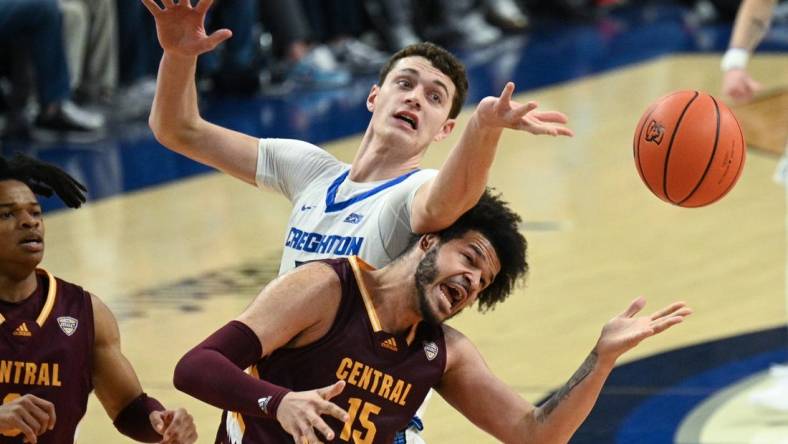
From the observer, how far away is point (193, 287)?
8.36 m

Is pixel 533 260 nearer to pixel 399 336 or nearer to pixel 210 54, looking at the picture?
pixel 399 336

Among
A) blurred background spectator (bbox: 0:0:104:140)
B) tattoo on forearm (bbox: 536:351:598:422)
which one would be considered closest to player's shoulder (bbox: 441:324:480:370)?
tattoo on forearm (bbox: 536:351:598:422)

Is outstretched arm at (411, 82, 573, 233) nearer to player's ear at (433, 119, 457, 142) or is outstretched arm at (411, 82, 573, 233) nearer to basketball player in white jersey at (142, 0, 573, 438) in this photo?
basketball player in white jersey at (142, 0, 573, 438)

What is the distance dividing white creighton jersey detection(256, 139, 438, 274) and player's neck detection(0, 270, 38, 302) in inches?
31.9

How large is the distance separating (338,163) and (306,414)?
62.8 inches

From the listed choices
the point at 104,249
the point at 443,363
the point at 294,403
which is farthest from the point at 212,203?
the point at 294,403

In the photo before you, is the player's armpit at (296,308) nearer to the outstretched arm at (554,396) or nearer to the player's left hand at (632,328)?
the outstretched arm at (554,396)

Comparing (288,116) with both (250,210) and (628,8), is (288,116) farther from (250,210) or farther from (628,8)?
(628,8)

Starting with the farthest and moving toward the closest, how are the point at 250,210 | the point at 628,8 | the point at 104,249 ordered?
1. the point at 628,8
2. the point at 250,210
3. the point at 104,249

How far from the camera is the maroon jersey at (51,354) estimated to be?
4461mm

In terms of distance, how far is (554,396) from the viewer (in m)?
4.63

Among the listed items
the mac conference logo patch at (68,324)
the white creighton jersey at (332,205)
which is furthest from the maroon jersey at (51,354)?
the white creighton jersey at (332,205)

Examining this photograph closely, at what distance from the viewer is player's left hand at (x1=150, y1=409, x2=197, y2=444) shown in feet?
14.5

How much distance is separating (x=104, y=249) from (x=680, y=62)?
727 centimetres
